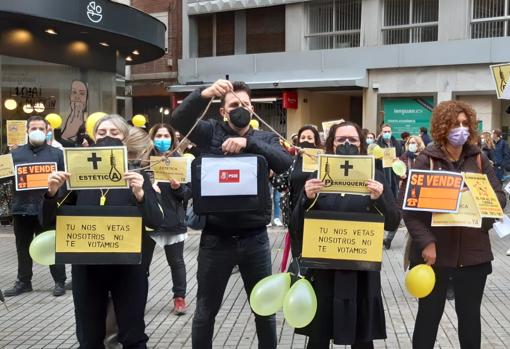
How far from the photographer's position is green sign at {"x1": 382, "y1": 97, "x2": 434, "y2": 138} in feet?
66.5

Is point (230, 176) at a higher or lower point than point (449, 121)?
lower

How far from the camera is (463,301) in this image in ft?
12.8

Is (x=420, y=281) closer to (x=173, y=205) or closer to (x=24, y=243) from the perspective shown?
(x=173, y=205)

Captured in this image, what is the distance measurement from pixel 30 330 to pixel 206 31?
2193 cm

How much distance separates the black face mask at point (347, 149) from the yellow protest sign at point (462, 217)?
2.17 ft

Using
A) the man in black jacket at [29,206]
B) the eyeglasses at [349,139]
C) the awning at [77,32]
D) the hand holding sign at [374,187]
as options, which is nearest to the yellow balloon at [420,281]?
the hand holding sign at [374,187]

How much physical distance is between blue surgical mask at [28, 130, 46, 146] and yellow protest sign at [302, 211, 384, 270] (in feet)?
13.7

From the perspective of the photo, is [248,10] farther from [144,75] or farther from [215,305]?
[215,305]

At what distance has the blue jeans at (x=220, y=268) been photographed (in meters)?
3.84

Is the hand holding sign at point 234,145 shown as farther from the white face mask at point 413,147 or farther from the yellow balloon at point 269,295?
the white face mask at point 413,147

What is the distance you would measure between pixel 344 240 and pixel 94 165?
1513 millimetres

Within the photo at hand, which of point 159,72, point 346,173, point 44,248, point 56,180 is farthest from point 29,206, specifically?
point 159,72

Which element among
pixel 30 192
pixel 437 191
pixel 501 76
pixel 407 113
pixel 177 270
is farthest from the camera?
pixel 407 113

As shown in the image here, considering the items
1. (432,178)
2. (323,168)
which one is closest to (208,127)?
(323,168)
